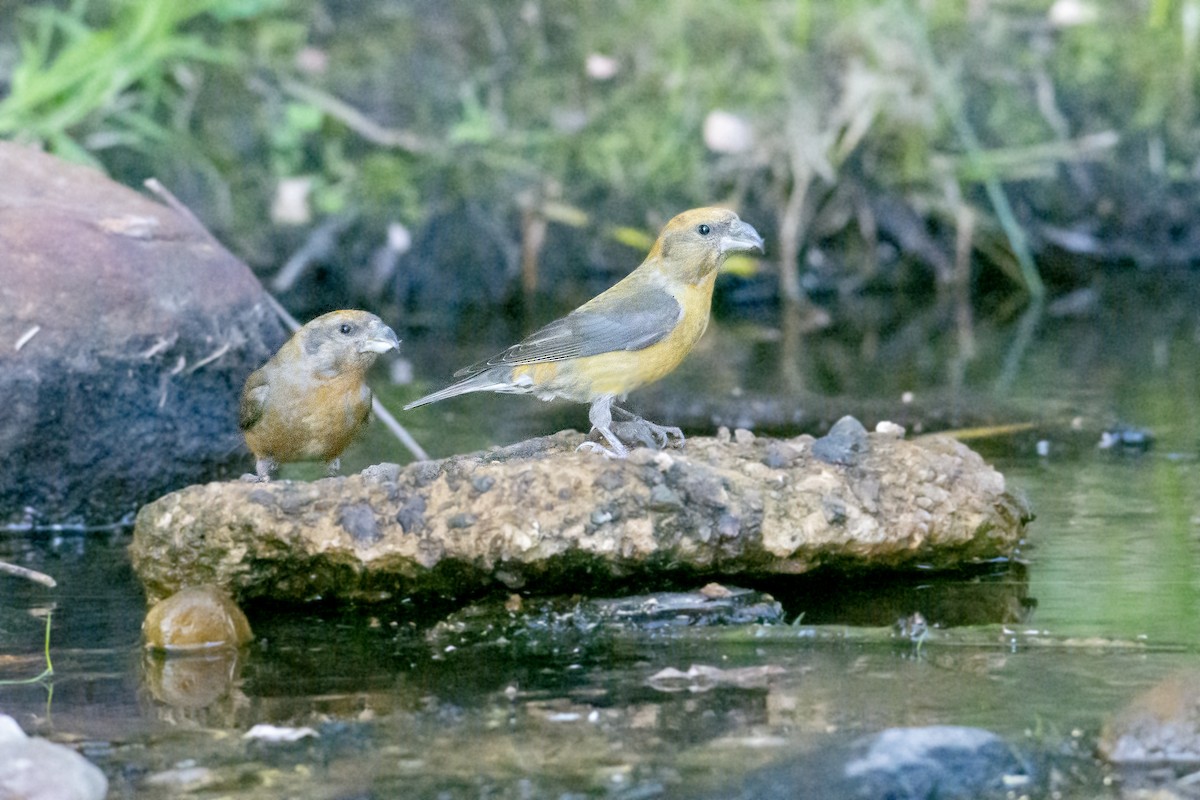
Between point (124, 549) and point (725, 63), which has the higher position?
point (725, 63)

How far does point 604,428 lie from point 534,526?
82cm

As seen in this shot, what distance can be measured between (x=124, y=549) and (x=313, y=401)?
0.84 m

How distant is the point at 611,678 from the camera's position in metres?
4.13

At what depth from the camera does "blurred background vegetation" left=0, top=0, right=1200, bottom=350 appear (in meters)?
10.6

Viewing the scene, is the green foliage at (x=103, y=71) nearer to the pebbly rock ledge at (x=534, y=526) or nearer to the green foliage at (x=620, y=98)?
the green foliage at (x=620, y=98)

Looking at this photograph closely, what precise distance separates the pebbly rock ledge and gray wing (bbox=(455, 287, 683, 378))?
48 centimetres

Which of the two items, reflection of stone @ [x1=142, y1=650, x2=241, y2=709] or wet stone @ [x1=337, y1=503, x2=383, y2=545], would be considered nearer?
reflection of stone @ [x1=142, y1=650, x2=241, y2=709]

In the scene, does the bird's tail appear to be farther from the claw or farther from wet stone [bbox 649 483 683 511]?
wet stone [bbox 649 483 683 511]

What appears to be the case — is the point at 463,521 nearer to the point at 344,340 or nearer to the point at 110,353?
the point at 344,340

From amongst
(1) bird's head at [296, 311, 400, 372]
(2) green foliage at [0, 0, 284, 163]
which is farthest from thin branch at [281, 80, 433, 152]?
(1) bird's head at [296, 311, 400, 372]

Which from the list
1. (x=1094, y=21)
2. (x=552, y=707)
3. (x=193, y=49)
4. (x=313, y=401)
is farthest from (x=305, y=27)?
(x=552, y=707)

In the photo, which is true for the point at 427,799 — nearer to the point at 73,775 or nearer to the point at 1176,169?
the point at 73,775

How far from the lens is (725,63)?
1145 centimetres

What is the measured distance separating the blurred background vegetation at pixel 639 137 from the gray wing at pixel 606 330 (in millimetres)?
4975
